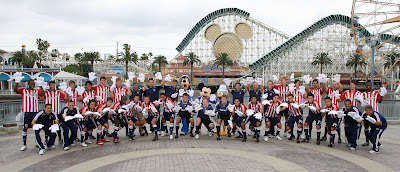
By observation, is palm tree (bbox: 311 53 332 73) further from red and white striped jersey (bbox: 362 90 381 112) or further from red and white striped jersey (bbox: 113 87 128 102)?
red and white striped jersey (bbox: 113 87 128 102)

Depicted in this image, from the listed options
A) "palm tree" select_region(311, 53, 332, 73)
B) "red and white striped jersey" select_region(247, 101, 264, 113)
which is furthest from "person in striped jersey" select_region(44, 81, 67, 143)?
"palm tree" select_region(311, 53, 332, 73)

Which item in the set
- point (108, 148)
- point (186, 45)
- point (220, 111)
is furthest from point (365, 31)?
point (108, 148)

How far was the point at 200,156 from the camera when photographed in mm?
6594

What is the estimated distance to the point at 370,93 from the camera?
8.20 m

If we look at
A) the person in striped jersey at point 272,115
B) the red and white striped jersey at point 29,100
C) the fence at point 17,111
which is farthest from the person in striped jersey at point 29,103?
Answer: the person in striped jersey at point 272,115

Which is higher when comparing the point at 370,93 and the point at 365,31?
the point at 365,31

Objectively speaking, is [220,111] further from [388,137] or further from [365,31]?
[365,31]

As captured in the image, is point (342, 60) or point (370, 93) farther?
point (342, 60)

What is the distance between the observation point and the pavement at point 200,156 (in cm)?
579

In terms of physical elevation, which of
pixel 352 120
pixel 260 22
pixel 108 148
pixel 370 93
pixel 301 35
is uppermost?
pixel 260 22

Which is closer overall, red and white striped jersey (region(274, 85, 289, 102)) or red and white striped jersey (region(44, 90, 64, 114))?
red and white striped jersey (region(44, 90, 64, 114))

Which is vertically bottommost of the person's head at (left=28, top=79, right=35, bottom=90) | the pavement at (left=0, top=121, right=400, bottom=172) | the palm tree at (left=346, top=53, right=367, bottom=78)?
the pavement at (left=0, top=121, right=400, bottom=172)

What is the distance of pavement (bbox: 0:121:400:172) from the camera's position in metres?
5.79

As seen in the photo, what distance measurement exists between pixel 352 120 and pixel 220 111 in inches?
149
